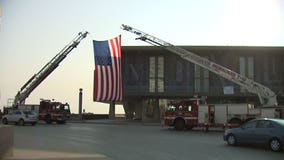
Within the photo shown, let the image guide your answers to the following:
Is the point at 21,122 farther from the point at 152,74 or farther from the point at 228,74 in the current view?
the point at 152,74

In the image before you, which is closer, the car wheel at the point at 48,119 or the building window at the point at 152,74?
the car wheel at the point at 48,119

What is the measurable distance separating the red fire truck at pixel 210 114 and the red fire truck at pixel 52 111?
1729cm

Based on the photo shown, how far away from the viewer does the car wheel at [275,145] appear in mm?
19380

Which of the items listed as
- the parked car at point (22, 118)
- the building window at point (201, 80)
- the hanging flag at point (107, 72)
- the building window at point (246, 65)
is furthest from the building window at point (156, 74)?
the parked car at point (22, 118)

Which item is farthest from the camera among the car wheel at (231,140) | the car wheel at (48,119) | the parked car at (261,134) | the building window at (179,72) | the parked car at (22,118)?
the building window at (179,72)

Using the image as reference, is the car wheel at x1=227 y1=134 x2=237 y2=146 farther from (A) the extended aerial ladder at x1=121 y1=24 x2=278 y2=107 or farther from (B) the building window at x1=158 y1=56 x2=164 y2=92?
(B) the building window at x1=158 y1=56 x2=164 y2=92

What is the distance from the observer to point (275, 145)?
1956cm

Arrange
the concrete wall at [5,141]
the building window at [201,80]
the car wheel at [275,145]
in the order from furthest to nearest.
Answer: the building window at [201,80] → the car wheel at [275,145] → the concrete wall at [5,141]

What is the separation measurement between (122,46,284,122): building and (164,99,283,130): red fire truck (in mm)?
27740

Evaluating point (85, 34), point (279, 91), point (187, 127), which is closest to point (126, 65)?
point (85, 34)

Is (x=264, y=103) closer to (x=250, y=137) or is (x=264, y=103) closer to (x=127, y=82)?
(x=250, y=137)

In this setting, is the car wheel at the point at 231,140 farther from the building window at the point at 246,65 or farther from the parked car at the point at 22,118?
the building window at the point at 246,65

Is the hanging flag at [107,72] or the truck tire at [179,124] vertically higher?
the hanging flag at [107,72]

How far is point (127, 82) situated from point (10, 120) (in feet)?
76.0
